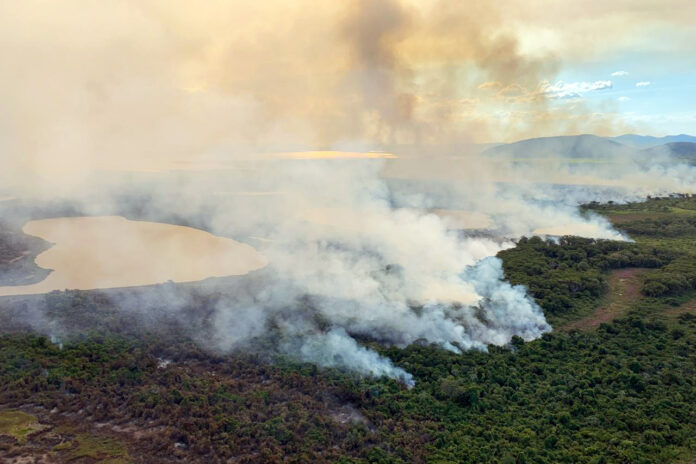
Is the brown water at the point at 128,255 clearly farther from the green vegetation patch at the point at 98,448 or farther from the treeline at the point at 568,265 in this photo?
the treeline at the point at 568,265

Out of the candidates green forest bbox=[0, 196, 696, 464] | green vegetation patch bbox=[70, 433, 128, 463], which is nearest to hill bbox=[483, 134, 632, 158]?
green forest bbox=[0, 196, 696, 464]

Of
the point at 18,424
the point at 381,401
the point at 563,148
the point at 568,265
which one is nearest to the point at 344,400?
the point at 381,401

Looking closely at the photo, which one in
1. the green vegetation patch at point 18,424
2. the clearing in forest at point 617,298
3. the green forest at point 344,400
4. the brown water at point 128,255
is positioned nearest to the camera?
the green forest at point 344,400

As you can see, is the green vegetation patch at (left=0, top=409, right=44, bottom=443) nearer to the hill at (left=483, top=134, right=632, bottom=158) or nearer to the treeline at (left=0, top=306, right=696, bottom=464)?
the treeline at (left=0, top=306, right=696, bottom=464)

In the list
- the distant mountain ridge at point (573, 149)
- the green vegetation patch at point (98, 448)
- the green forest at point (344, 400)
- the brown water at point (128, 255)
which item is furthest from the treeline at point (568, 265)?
the distant mountain ridge at point (573, 149)

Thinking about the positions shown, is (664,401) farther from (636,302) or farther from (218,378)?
(218,378)

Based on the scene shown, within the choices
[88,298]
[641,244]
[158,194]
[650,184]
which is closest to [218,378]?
[88,298]
